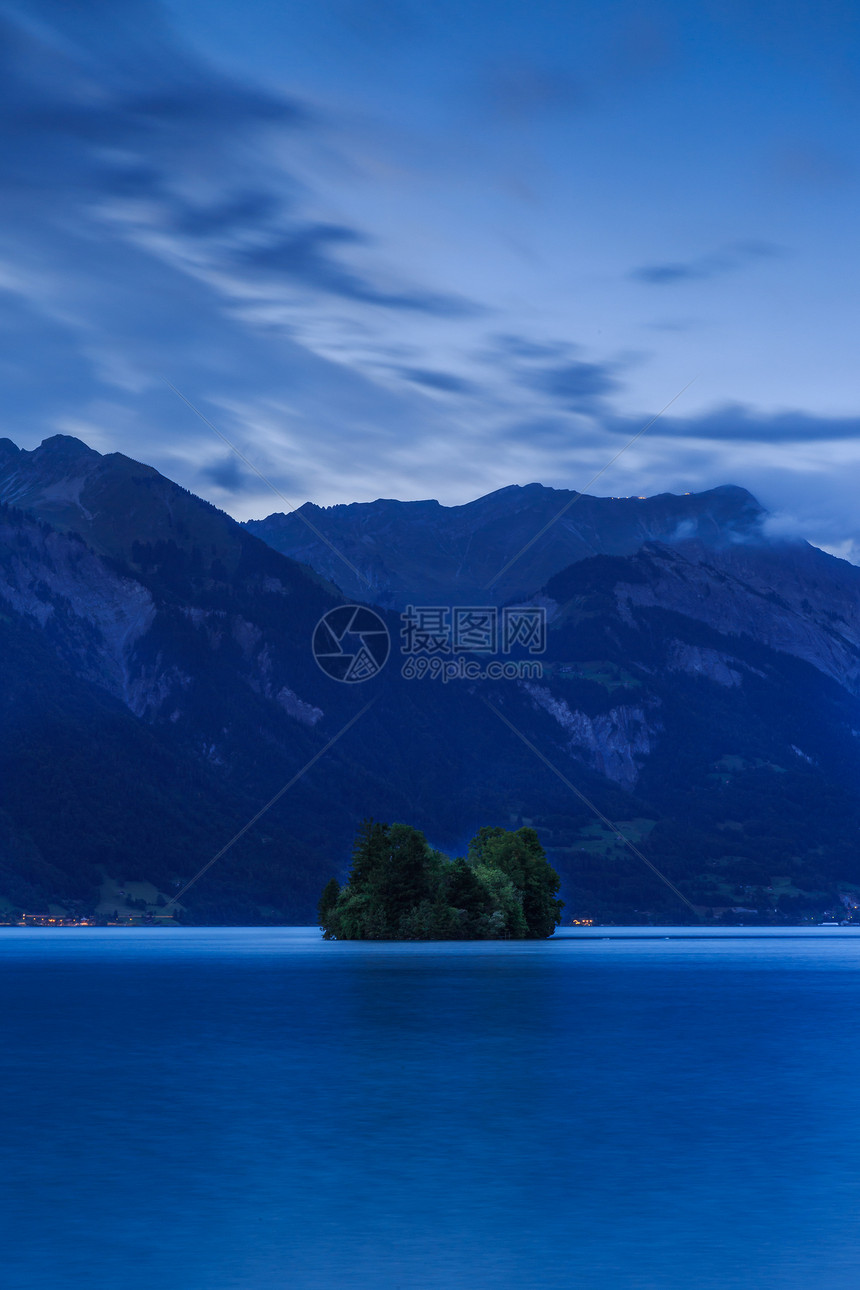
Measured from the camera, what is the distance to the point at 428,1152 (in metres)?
45.9

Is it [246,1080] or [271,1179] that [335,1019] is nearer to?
[246,1080]

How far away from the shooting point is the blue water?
1253 inches

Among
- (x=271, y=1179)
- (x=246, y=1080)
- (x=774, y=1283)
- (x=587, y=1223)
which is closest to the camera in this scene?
(x=774, y=1283)

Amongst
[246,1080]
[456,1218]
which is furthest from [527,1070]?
[456,1218]

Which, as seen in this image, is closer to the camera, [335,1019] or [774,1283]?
[774,1283]

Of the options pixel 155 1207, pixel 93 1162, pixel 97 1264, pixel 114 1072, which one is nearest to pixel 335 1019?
pixel 114 1072

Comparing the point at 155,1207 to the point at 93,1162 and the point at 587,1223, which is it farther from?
the point at 587,1223

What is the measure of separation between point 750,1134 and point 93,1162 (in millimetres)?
21033

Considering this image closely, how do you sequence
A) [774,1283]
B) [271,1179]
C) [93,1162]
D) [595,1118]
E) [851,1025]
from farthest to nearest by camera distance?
[851,1025] → [595,1118] → [93,1162] → [271,1179] → [774,1283]

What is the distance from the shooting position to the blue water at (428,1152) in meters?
31.8

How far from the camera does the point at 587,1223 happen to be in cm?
3569

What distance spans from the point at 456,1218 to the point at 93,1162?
13268 mm

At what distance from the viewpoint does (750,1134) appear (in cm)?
4934

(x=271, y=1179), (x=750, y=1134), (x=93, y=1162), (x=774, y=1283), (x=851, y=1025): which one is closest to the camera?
(x=774, y=1283)
